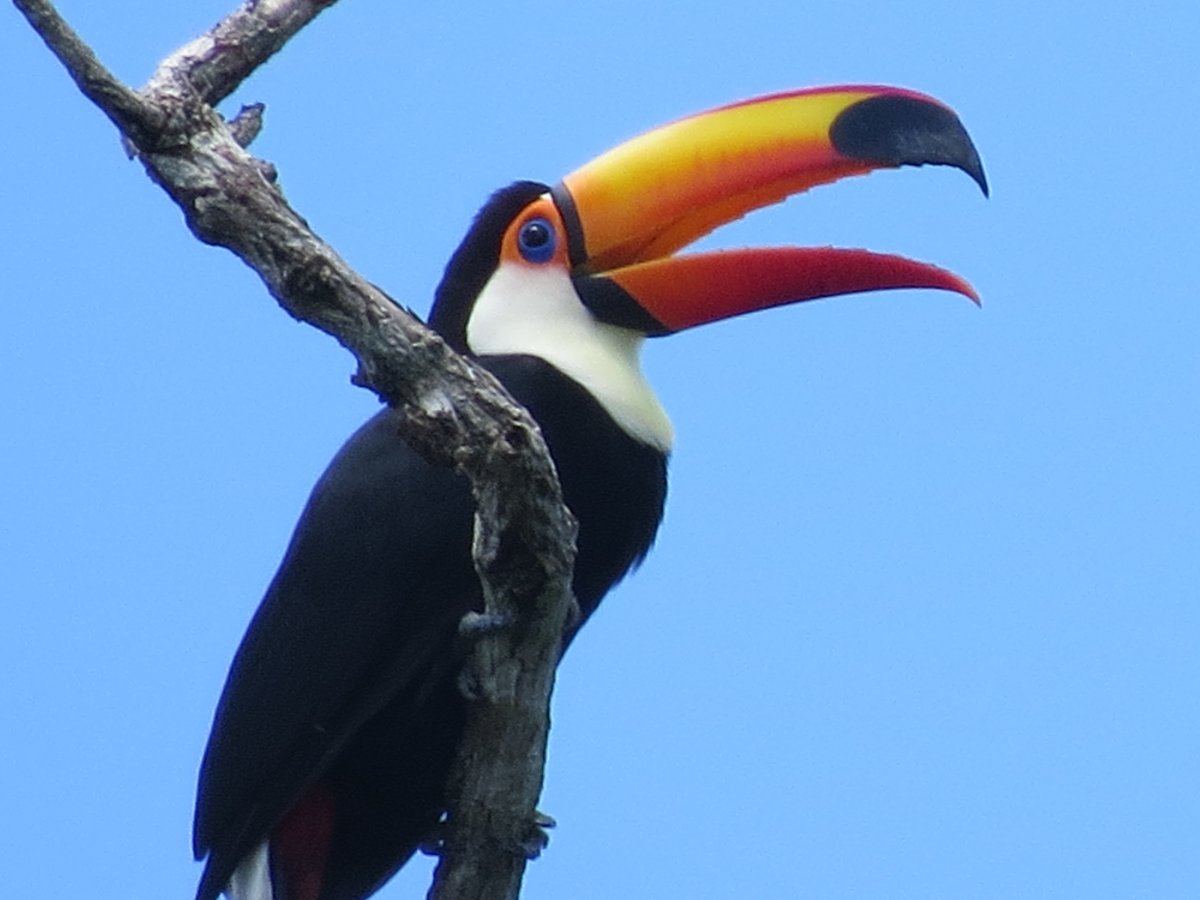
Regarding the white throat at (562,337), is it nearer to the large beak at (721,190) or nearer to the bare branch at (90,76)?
the large beak at (721,190)

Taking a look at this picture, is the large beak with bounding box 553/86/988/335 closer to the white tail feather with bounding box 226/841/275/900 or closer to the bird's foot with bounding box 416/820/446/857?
the bird's foot with bounding box 416/820/446/857

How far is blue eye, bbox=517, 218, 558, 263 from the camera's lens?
173 inches

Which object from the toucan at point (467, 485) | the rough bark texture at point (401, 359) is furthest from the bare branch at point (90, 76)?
the toucan at point (467, 485)

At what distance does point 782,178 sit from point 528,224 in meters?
0.55

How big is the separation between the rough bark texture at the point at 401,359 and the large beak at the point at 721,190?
1108 millimetres

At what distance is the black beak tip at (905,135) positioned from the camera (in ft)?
13.6

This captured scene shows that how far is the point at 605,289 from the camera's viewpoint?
433 centimetres

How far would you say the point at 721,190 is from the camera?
172 inches

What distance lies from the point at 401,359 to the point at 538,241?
1.49m

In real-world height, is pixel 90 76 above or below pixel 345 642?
above

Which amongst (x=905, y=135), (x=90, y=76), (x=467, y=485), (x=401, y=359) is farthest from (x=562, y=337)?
(x=90, y=76)

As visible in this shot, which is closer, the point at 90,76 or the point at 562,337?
the point at 90,76

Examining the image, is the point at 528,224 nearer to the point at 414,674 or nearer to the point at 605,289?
the point at 605,289

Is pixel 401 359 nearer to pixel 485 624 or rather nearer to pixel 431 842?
pixel 485 624
